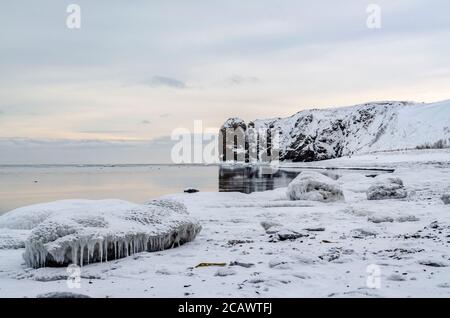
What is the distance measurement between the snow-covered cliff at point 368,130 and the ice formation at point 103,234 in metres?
110

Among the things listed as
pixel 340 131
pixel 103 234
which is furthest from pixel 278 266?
pixel 340 131

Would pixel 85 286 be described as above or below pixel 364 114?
below

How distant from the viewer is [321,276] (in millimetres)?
7953

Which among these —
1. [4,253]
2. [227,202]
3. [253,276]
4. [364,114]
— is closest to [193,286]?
[253,276]

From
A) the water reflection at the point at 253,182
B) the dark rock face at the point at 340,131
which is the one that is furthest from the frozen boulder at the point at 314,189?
the dark rock face at the point at 340,131

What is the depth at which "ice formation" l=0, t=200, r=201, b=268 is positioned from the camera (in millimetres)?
9469

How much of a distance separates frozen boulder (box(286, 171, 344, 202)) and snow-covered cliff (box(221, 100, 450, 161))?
95.3 metres

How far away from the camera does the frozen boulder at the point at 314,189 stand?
23.0 metres

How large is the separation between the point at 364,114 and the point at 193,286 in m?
181

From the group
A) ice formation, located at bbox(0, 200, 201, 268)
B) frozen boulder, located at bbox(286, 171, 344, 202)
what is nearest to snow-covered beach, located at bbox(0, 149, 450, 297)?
ice formation, located at bbox(0, 200, 201, 268)

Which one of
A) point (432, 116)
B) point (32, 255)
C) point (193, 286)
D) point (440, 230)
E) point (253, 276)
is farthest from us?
point (432, 116)

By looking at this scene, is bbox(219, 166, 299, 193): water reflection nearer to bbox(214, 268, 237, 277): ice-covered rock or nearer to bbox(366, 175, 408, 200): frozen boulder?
bbox(366, 175, 408, 200): frozen boulder

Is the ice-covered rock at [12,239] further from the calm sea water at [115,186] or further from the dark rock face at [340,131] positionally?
the dark rock face at [340,131]
